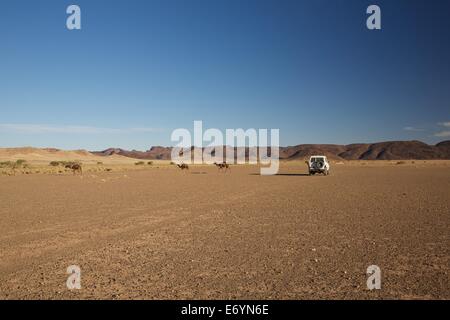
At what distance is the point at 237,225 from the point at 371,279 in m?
5.60

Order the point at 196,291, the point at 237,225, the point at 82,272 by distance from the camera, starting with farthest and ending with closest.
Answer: the point at 237,225 → the point at 82,272 → the point at 196,291

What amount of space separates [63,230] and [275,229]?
18.4 ft

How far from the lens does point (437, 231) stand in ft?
34.3
